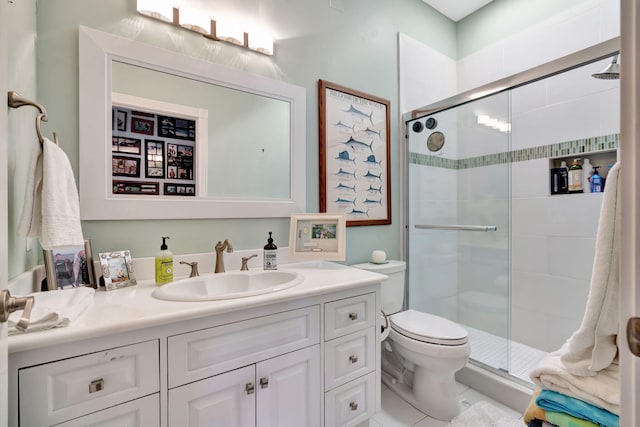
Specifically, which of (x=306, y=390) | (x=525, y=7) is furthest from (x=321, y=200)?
(x=525, y=7)

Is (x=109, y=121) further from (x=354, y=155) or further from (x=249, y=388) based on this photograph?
(x=354, y=155)

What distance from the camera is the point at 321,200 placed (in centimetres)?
185

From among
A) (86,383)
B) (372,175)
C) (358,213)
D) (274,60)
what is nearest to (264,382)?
(86,383)

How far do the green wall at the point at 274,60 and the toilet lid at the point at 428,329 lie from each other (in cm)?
47

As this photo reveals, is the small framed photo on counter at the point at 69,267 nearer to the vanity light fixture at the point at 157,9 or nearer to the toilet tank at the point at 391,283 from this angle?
the vanity light fixture at the point at 157,9

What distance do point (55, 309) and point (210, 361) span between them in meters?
0.47

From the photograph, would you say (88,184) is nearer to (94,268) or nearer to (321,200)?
(94,268)

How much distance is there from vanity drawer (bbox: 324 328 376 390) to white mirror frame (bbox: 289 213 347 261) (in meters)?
0.45

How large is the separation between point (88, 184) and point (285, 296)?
0.94 meters

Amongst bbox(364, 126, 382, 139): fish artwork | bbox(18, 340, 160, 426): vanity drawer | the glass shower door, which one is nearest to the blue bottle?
the glass shower door

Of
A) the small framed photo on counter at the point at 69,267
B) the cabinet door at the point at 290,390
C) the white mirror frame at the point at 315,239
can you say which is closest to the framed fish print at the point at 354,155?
the white mirror frame at the point at 315,239

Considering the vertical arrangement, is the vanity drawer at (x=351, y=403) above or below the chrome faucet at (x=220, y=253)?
below

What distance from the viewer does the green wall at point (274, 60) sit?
1.17 meters

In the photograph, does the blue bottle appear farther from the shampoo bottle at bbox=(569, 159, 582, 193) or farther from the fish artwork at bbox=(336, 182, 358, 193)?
the fish artwork at bbox=(336, 182, 358, 193)
